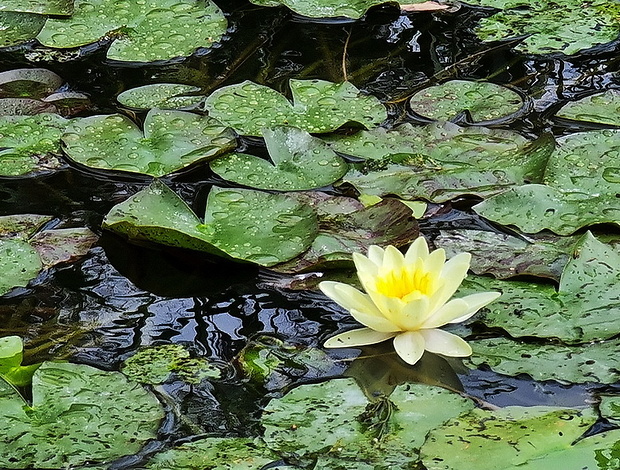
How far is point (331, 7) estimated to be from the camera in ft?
10.2

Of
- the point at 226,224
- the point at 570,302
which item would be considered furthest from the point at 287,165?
the point at 570,302

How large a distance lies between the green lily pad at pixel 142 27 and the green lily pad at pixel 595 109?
47.3 inches

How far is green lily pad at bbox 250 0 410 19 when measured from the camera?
306 centimetres

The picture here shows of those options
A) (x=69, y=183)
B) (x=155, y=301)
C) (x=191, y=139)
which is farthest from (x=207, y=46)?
(x=155, y=301)

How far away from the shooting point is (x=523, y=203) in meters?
2.02

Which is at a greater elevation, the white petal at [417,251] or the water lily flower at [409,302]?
the white petal at [417,251]

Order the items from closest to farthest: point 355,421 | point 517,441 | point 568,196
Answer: point 517,441, point 355,421, point 568,196

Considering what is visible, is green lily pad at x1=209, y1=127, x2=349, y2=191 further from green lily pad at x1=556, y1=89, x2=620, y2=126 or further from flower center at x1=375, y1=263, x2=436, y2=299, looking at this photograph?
green lily pad at x1=556, y1=89, x2=620, y2=126

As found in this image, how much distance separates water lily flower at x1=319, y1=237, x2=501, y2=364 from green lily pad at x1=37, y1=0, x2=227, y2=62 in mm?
1484

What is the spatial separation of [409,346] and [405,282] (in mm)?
122

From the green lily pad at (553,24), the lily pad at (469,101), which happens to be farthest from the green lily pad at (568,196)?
the green lily pad at (553,24)

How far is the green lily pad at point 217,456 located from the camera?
4.54 feet

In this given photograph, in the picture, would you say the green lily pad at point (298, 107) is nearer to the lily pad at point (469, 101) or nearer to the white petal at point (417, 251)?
the lily pad at point (469, 101)

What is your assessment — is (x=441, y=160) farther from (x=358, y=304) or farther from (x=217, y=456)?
(x=217, y=456)
